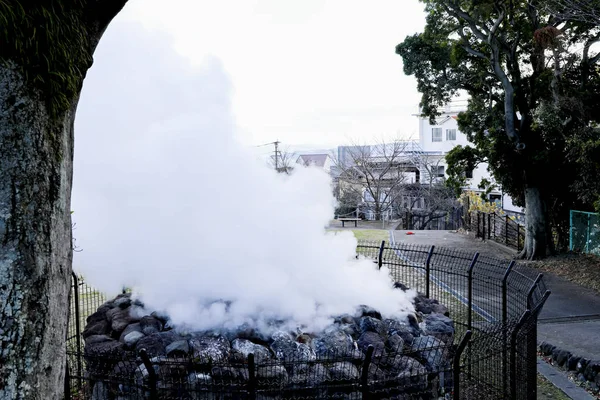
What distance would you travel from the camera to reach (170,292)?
651 centimetres

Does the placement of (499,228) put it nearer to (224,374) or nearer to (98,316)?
(98,316)

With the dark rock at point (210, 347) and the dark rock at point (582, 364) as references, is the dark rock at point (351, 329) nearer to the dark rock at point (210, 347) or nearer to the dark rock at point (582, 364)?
the dark rock at point (210, 347)

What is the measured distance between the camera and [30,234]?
2.43 m

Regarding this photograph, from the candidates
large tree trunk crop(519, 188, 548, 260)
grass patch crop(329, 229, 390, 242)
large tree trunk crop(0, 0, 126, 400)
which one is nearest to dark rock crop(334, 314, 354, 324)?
large tree trunk crop(0, 0, 126, 400)

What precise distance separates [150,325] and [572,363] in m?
6.25

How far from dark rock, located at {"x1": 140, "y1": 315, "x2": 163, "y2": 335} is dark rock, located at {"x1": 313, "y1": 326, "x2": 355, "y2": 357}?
1.89 meters

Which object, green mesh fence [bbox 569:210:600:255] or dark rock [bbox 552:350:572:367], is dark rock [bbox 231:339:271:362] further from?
green mesh fence [bbox 569:210:600:255]

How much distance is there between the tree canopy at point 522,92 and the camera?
50.9ft

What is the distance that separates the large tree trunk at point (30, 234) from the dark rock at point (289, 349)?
116 inches

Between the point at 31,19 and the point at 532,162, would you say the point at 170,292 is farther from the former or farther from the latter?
the point at 532,162

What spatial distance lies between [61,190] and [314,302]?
4397 millimetres

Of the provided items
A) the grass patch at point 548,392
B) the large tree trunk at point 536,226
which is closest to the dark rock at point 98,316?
the grass patch at point 548,392

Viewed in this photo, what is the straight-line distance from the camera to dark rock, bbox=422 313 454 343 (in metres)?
6.36

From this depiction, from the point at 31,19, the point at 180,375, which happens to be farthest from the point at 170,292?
the point at 31,19
